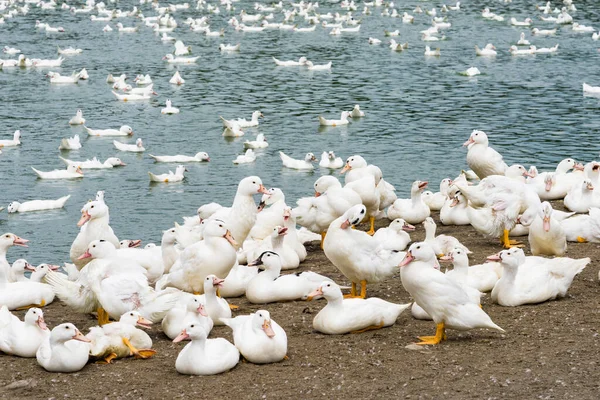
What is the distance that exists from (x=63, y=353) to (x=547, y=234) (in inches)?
273

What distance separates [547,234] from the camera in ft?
46.3

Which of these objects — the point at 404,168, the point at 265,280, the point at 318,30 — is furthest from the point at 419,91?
the point at 265,280

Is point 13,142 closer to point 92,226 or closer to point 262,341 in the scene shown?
point 92,226

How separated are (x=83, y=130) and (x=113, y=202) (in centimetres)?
831

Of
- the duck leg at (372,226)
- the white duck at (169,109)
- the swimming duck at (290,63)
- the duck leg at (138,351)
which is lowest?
the swimming duck at (290,63)

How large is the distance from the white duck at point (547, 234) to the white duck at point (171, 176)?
12271 mm

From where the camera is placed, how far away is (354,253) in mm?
12547

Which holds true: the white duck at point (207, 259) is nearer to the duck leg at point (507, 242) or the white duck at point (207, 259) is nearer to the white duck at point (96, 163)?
the duck leg at point (507, 242)

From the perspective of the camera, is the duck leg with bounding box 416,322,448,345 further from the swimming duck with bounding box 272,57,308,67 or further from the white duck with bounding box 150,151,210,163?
the swimming duck with bounding box 272,57,308,67

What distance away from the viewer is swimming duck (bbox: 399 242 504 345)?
10758mm

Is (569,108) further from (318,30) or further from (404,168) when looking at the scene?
(318,30)

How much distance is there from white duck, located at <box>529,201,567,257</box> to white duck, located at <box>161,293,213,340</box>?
5.06m

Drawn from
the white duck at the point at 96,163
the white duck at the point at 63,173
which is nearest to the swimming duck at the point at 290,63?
the white duck at the point at 96,163

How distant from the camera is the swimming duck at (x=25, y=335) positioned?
11.0 m
